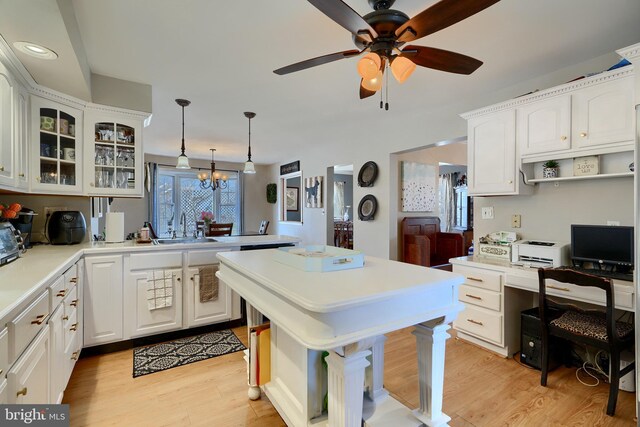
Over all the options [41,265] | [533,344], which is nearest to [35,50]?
[41,265]

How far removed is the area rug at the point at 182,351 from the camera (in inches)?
94.5

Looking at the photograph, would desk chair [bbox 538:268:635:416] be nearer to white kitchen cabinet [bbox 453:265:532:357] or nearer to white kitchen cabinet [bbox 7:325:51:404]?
white kitchen cabinet [bbox 453:265:532:357]

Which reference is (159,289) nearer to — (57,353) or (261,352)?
(57,353)

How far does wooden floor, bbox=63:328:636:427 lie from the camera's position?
1.80 m

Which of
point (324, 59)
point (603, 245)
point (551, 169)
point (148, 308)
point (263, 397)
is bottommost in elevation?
point (263, 397)

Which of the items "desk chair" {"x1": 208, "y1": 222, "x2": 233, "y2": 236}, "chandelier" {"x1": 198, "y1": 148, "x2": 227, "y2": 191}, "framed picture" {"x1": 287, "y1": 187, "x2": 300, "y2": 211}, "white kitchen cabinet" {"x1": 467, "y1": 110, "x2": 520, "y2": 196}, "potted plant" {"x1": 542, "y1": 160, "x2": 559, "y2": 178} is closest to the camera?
"potted plant" {"x1": 542, "y1": 160, "x2": 559, "y2": 178}

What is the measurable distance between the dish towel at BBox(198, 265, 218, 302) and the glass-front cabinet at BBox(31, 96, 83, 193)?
51.4 inches

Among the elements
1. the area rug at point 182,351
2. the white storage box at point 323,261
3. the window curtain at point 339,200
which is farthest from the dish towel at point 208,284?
the window curtain at point 339,200

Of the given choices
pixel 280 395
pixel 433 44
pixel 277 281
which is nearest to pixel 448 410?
pixel 280 395

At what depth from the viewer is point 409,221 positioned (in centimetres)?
453

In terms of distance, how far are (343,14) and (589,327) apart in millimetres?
2486

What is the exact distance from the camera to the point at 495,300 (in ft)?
8.43

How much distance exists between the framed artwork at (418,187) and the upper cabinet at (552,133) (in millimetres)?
1596

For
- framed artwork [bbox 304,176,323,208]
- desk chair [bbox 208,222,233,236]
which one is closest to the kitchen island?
desk chair [bbox 208,222,233,236]
